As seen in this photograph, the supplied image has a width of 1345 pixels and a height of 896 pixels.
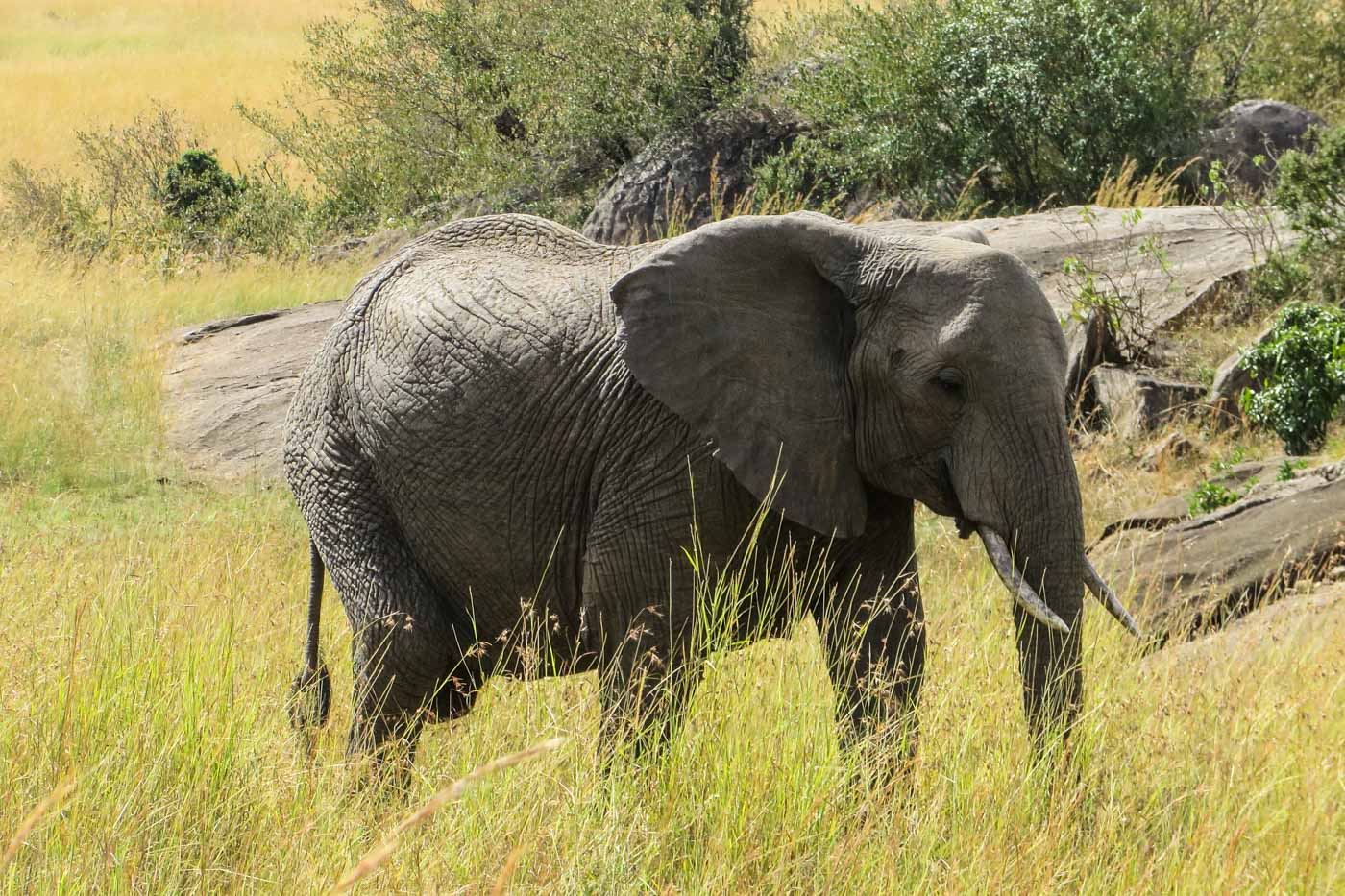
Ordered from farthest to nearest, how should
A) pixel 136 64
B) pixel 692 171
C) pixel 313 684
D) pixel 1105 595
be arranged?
pixel 136 64
pixel 692 171
pixel 313 684
pixel 1105 595

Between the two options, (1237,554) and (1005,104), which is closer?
(1237,554)

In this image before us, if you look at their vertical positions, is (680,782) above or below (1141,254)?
above

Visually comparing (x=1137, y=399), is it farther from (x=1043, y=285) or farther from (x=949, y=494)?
(x=949, y=494)

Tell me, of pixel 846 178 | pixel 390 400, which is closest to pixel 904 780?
pixel 390 400

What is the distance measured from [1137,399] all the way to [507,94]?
11428 mm

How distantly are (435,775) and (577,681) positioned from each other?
859 millimetres

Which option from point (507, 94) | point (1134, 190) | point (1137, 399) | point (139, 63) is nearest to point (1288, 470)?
point (1137, 399)

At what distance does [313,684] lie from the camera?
187 inches

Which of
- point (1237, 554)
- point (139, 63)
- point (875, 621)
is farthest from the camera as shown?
point (139, 63)

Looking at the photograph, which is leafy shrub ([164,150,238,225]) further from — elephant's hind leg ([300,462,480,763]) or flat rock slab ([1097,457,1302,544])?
elephant's hind leg ([300,462,480,763])

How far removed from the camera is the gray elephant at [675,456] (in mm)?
3711

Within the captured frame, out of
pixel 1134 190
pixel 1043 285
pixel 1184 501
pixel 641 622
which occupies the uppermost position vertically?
pixel 641 622

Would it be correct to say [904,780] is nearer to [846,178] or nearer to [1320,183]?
[1320,183]

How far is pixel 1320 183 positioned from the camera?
1049cm
